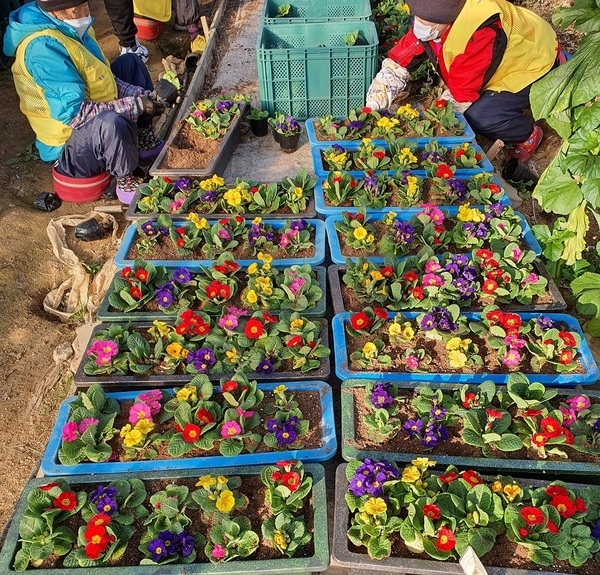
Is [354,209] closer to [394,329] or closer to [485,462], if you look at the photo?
[394,329]

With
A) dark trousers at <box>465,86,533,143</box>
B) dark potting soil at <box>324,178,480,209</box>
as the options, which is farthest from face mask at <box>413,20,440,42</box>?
dark potting soil at <box>324,178,480,209</box>

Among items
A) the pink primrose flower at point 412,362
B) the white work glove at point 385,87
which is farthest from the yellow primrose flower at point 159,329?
the white work glove at point 385,87

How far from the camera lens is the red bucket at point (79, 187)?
385cm

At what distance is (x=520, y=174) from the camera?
3.86 m

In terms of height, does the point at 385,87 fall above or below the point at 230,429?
above

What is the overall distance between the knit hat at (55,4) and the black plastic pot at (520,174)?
10.1 feet

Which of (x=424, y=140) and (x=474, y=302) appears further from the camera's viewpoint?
(x=424, y=140)

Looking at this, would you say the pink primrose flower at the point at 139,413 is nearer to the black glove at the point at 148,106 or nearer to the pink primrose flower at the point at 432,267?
the pink primrose flower at the point at 432,267

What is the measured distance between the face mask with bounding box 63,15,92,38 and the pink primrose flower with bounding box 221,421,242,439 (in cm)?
286

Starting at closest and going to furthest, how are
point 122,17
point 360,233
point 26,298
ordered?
point 360,233
point 26,298
point 122,17

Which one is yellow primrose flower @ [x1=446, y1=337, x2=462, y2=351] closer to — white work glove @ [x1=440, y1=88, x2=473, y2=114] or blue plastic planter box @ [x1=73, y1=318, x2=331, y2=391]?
blue plastic planter box @ [x1=73, y1=318, x2=331, y2=391]

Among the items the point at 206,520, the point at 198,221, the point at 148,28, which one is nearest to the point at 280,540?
the point at 206,520

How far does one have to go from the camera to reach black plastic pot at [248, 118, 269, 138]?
3.97 metres

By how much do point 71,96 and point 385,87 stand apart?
2132 mm
